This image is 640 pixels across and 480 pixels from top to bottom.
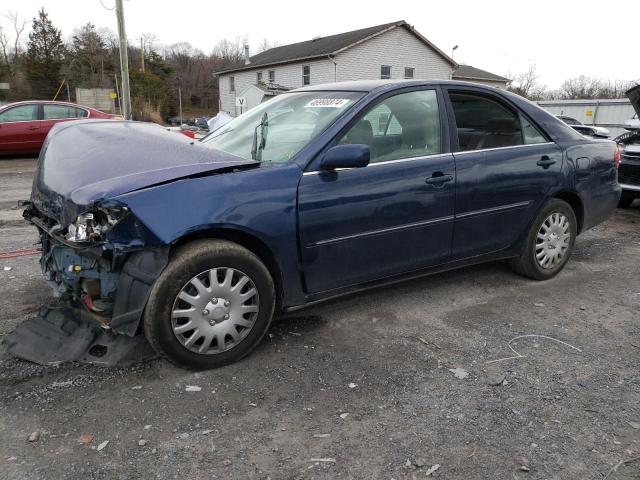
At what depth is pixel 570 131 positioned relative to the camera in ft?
15.2

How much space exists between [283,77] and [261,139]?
3320cm

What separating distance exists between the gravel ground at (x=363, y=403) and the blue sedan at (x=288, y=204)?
0.32 metres

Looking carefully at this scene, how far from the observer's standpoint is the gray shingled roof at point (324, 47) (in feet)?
98.9

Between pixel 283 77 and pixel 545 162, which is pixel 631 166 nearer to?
pixel 545 162

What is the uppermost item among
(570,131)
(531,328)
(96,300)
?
(570,131)

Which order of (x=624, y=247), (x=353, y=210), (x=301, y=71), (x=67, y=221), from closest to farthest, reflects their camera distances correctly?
1. (x=67, y=221)
2. (x=353, y=210)
3. (x=624, y=247)
4. (x=301, y=71)

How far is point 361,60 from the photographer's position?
30578 millimetres

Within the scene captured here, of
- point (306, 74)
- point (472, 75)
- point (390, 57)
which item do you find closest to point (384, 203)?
point (390, 57)

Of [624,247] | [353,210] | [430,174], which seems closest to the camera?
[353,210]

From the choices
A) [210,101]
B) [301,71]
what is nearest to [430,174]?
[301,71]

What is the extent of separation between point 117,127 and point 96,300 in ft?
4.90

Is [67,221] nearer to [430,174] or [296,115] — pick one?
[296,115]

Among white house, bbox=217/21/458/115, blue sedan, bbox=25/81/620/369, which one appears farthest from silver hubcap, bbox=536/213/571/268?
white house, bbox=217/21/458/115

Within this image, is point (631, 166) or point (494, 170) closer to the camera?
point (494, 170)
